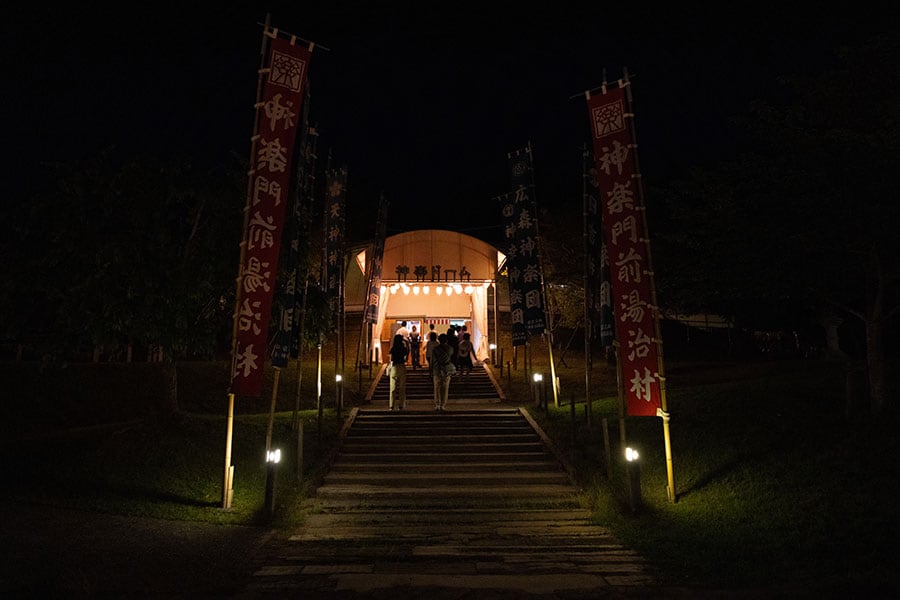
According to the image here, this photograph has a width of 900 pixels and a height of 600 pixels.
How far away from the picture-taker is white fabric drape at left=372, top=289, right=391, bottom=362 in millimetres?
25438

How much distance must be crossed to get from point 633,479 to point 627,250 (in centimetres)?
363

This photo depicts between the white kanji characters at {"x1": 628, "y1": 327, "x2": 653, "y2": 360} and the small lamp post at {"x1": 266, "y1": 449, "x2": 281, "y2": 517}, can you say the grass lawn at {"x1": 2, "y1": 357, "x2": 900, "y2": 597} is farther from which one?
the white kanji characters at {"x1": 628, "y1": 327, "x2": 653, "y2": 360}

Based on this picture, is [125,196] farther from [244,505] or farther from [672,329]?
[672,329]

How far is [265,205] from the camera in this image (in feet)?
30.7

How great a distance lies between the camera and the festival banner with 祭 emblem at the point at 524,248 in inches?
651

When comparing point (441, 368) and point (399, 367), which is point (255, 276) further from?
point (441, 368)

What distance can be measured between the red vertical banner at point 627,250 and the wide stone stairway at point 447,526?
2.36m

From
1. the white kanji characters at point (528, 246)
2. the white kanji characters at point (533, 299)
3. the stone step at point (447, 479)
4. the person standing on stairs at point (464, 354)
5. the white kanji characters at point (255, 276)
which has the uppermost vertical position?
the white kanji characters at point (528, 246)

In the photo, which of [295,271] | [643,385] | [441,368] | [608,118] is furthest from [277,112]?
[441,368]

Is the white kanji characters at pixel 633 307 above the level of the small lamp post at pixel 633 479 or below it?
above

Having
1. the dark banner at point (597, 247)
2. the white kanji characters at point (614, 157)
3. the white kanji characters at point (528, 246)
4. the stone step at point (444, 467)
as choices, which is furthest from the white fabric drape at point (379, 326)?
the white kanji characters at point (614, 157)

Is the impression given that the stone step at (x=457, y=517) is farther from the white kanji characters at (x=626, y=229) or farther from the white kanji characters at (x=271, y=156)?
the white kanji characters at (x=271, y=156)

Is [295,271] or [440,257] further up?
[440,257]

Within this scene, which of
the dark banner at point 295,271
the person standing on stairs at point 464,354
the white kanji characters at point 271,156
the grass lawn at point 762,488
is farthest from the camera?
the person standing on stairs at point 464,354
